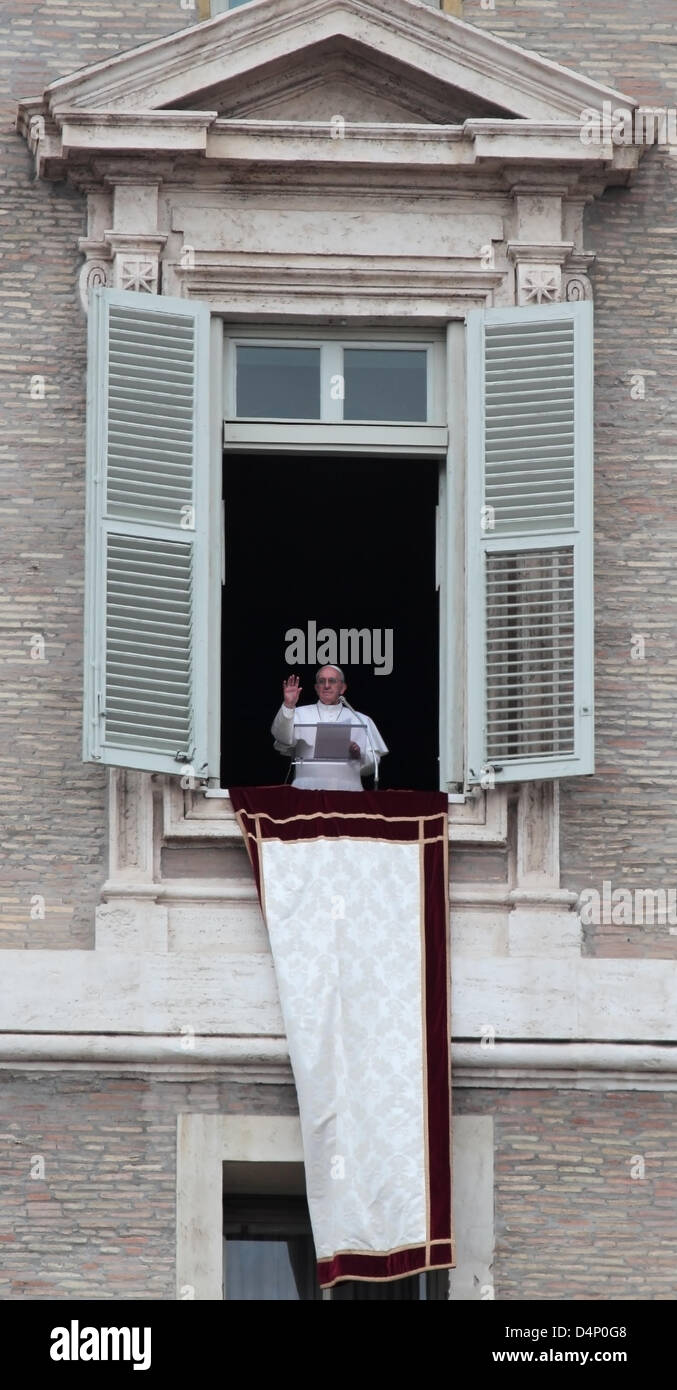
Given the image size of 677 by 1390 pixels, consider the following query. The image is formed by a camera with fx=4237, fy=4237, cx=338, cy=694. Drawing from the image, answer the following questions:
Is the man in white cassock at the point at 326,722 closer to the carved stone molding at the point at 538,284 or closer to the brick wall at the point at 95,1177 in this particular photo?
the brick wall at the point at 95,1177

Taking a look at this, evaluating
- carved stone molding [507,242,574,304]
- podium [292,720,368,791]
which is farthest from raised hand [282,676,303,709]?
carved stone molding [507,242,574,304]

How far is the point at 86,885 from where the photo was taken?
19188 mm

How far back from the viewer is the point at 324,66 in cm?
2008

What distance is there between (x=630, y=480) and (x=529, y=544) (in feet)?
2.13

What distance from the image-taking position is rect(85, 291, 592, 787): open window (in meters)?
19.3

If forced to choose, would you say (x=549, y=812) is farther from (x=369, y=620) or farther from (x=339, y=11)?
(x=369, y=620)

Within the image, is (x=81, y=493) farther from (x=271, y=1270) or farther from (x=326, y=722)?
(x=271, y=1270)

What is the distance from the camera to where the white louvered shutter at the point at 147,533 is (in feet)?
63.1

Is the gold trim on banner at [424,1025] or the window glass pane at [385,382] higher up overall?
the window glass pane at [385,382]

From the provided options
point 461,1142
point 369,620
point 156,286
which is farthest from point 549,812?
point 369,620

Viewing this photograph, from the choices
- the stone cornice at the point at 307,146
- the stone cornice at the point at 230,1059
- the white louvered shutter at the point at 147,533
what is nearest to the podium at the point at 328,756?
the white louvered shutter at the point at 147,533

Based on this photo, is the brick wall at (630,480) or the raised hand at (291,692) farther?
the raised hand at (291,692)
